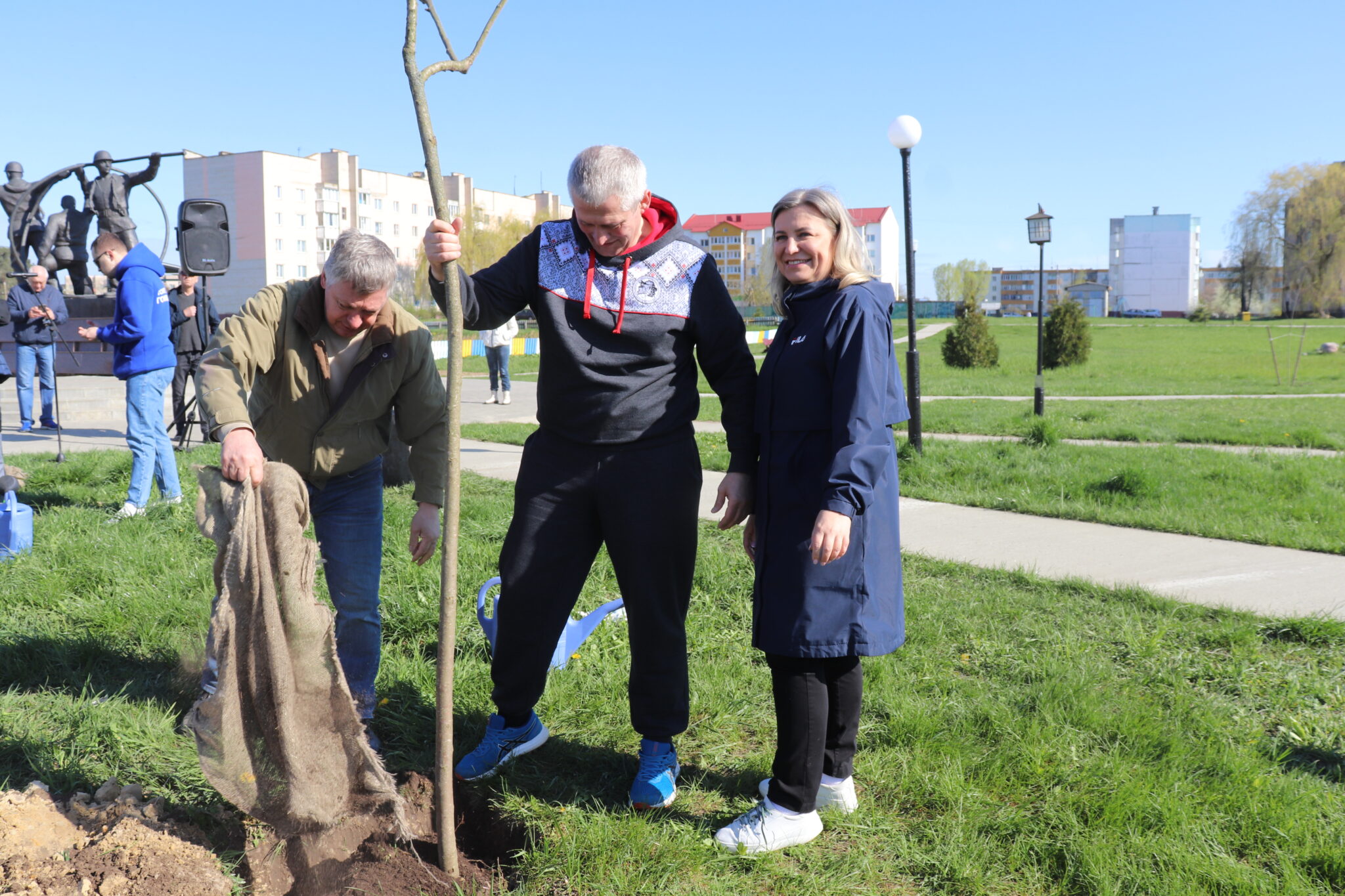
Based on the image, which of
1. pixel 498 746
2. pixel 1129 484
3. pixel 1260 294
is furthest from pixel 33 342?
pixel 1260 294

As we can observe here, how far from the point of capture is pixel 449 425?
7.95ft

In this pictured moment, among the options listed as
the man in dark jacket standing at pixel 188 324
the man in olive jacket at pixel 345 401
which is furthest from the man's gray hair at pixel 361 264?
the man in dark jacket standing at pixel 188 324

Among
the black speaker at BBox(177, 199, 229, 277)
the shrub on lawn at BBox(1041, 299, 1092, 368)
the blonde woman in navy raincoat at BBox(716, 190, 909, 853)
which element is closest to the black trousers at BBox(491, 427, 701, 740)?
the blonde woman in navy raincoat at BBox(716, 190, 909, 853)

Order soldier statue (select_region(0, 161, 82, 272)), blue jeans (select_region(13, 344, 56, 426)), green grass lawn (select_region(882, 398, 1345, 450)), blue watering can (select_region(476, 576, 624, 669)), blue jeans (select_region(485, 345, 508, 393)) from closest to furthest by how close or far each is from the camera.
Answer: blue watering can (select_region(476, 576, 624, 669)), green grass lawn (select_region(882, 398, 1345, 450)), blue jeans (select_region(13, 344, 56, 426)), blue jeans (select_region(485, 345, 508, 393)), soldier statue (select_region(0, 161, 82, 272))

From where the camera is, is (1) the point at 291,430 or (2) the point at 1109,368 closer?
(1) the point at 291,430

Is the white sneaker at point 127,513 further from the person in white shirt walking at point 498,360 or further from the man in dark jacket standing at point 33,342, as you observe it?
the person in white shirt walking at point 498,360

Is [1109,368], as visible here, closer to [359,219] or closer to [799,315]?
[799,315]

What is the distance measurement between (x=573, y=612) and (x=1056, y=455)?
19.0 ft

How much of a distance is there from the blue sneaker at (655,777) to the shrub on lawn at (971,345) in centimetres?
2304

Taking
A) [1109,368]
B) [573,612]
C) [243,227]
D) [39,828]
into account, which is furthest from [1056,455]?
[243,227]

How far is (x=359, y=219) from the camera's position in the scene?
101188mm

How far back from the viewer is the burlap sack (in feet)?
7.94

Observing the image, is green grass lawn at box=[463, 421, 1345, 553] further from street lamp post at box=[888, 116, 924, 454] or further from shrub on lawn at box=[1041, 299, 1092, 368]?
shrub on lawn at box=[1041, 299, 1092, 368]

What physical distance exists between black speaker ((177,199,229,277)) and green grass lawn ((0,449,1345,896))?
3.21 meters
